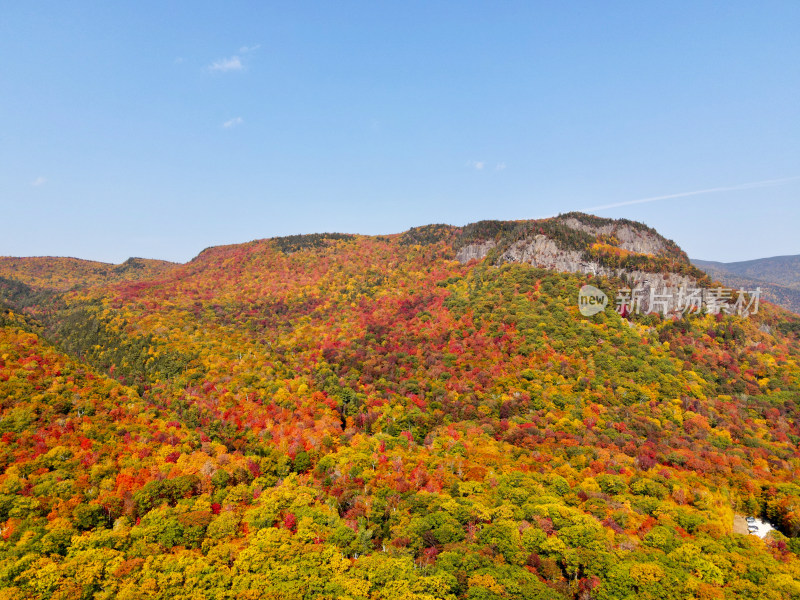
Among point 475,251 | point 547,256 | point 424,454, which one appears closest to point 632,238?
point 547,256

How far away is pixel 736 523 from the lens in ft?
207

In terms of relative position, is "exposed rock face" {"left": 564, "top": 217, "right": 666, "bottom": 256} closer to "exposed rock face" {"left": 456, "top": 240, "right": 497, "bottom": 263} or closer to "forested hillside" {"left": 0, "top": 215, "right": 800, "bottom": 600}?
"forested hillside" {"left": 0, "top": 215, "right": 800, "bottom": 600}

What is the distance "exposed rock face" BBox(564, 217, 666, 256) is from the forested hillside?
74.3ft

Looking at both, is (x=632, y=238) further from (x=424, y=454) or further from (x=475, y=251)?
(x=424, y=454)

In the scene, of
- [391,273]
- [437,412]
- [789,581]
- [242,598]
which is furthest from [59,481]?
[391,273]

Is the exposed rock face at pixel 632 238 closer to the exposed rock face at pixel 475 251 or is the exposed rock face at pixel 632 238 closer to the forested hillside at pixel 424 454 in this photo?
the forested hillside at pixel 424 454

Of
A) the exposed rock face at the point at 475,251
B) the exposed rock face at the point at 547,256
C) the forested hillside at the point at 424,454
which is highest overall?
the exposed rock face at the point at 475,251

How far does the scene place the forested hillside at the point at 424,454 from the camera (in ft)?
152

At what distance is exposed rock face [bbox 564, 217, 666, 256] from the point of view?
534 ft

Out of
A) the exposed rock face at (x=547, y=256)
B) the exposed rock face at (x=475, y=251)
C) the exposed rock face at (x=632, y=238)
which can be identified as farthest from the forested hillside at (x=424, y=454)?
the exposed rock face at (x=475, y=251)

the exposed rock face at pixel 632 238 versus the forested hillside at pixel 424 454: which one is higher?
the exposed rock face at pixel 632 238

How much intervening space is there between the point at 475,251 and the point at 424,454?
123296 millimetres

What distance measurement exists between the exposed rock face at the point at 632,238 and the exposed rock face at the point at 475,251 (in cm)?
4128

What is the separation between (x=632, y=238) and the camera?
16338 centimetres
